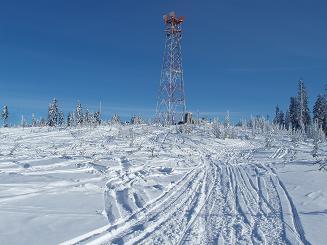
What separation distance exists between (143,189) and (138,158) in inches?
308

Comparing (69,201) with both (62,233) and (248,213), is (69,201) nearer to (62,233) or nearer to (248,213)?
(62,233)

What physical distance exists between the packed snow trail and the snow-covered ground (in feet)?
0.06

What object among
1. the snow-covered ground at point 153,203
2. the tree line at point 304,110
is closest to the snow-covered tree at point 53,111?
the tree line at point 304,110

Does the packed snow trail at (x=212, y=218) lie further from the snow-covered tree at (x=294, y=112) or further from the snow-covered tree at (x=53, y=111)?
the snow-covered tree at (x=53, y=111)

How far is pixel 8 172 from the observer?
1320cm

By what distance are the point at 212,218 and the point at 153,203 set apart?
6.55 feet

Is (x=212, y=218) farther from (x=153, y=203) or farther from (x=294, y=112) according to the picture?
(x=294, y=112)

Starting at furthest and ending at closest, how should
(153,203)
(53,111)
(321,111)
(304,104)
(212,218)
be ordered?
(53,111), (304,104), (321,111), (153,203), (212,218)

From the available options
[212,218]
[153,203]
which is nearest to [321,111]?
[153,203]

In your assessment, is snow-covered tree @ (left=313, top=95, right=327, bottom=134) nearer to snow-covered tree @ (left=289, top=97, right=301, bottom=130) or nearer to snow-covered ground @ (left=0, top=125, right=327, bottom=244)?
snow-covered tree @ (left=289, top=97, right=301, bottom=130)

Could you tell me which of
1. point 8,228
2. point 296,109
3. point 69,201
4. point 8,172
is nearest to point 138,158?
point 8,172

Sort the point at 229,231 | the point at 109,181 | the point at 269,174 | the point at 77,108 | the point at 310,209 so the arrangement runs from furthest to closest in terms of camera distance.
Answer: the point at 77,108, the point at 269,174, the point at 109,181, the point at 310,209, the point at 229,231

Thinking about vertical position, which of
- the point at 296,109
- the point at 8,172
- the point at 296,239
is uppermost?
the point at 296,109

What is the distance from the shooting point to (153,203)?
1009 centimetres
